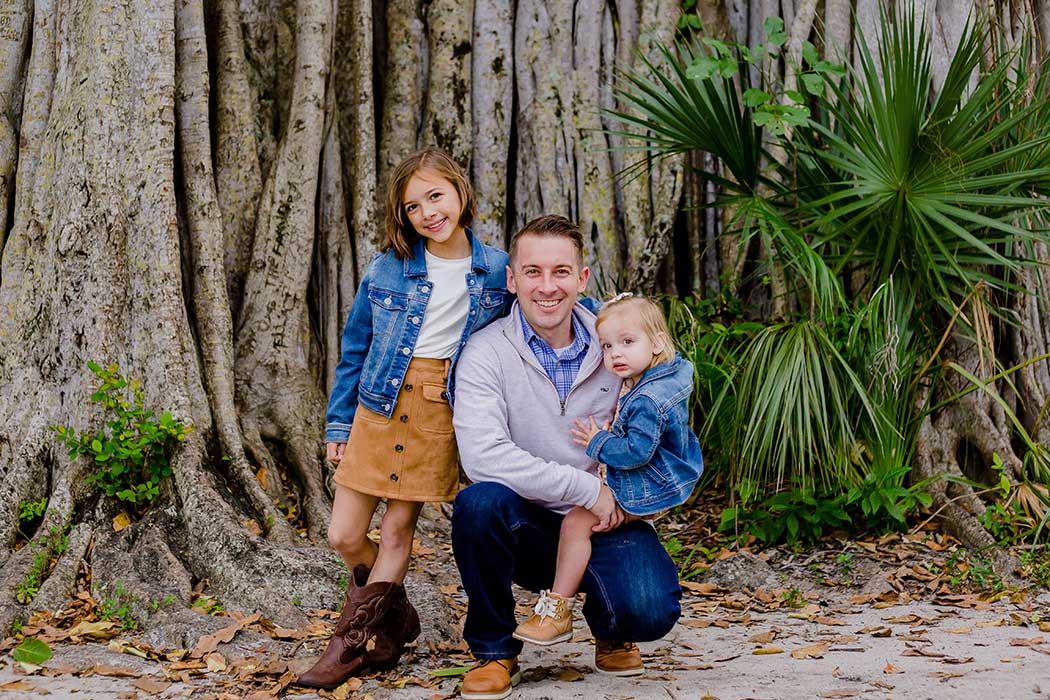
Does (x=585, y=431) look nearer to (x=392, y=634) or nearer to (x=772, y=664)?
(x=392, y=634)

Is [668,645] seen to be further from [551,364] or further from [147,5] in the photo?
[147,5]

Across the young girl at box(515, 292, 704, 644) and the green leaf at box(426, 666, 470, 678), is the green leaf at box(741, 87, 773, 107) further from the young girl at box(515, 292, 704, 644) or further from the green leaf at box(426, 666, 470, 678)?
the green leaf at box(426, 666, 470, 678)

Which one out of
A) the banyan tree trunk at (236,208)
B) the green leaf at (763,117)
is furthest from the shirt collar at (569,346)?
the green leaf at (763,117)

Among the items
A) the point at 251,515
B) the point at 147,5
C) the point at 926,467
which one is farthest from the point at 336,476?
the point at 926,467

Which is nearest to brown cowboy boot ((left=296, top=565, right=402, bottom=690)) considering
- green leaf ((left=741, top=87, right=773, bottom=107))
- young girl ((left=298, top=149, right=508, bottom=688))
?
young girl ((left=298, top=149, right=508, bottom=688))

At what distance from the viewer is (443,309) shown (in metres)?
3.44

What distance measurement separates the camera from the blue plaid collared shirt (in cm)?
336

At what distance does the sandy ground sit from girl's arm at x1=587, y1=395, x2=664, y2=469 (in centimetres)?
68

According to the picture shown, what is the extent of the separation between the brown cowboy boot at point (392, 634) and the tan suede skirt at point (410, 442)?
13.6 inches

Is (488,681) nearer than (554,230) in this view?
Yes

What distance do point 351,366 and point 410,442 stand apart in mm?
315

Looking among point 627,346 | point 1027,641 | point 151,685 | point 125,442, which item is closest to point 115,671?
point 151,685

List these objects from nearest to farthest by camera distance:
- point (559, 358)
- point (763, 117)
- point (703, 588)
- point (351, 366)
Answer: point (559, 358) < point (351, 366) < point (703, 588) < point (763, 117)

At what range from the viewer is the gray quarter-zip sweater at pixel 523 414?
3.18 meters
